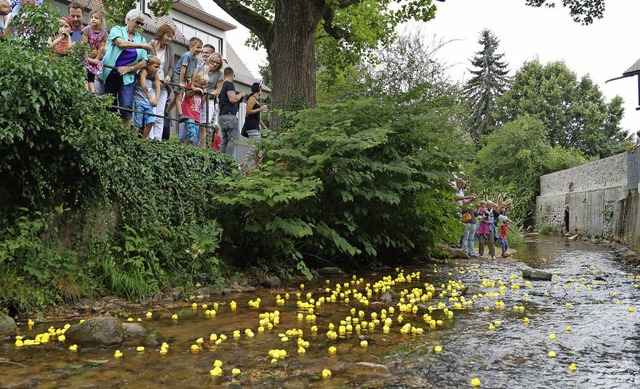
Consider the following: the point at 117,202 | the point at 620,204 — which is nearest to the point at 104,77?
the point at 117,202

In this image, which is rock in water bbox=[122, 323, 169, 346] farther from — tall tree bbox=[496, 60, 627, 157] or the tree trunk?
tall tree bbox=[496, 60, 627, 157]

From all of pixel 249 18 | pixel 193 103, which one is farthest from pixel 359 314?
pixel 249 18

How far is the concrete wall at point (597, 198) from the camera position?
19609mm

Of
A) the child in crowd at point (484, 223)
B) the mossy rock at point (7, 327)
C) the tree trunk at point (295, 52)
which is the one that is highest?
the tree trunk at point (295, 52)

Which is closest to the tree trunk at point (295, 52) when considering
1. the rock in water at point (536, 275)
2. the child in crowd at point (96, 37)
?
the child in crowd at point (96, 37)

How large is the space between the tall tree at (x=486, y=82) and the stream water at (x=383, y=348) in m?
49.4

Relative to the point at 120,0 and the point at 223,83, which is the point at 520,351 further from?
the point at 120,0

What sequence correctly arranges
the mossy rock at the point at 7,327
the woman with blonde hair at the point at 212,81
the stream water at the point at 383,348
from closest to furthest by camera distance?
the stream water at the point at 383,348 → the mossy rock at the point at 7,327 → the woman with blonde hair at the point at 212,81

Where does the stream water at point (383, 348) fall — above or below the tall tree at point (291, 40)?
below

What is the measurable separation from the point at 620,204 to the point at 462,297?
15718 mm

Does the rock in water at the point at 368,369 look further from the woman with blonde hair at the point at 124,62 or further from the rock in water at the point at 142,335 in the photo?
the woman with blonde hair at the point at 124,62

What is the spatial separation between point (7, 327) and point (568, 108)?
54126mm

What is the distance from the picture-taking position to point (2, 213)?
22.7 ft

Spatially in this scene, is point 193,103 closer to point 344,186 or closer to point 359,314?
Answer: point 344,186
